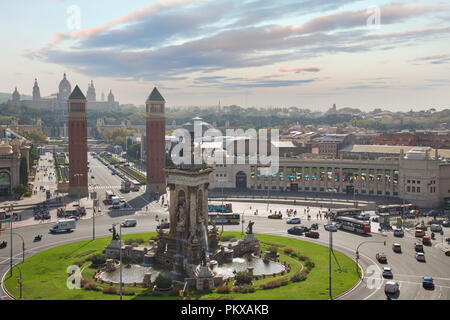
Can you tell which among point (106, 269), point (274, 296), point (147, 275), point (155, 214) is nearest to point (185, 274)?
point (147, 275)

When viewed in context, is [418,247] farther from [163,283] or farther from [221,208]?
[221,208]

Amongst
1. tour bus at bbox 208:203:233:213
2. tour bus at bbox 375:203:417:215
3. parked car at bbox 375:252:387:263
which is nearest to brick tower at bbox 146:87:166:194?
tour bus at bbox 208:203:233:213

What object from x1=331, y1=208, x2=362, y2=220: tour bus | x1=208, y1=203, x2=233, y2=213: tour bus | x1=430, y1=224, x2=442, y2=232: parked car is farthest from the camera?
x1=208, y1=203, x2=233, y2=213: tour bus

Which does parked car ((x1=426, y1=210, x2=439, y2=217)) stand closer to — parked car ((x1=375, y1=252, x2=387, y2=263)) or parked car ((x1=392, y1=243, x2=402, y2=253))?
parked car ((x1=392, y1=243, x2=402, y2=253))

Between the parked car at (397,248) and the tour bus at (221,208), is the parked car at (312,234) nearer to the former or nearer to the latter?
the parked car at (397,248)

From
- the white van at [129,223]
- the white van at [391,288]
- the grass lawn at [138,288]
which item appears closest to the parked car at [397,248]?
the grass lawn at [138,288]

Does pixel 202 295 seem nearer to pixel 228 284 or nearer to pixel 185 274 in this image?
pixel 228 284
